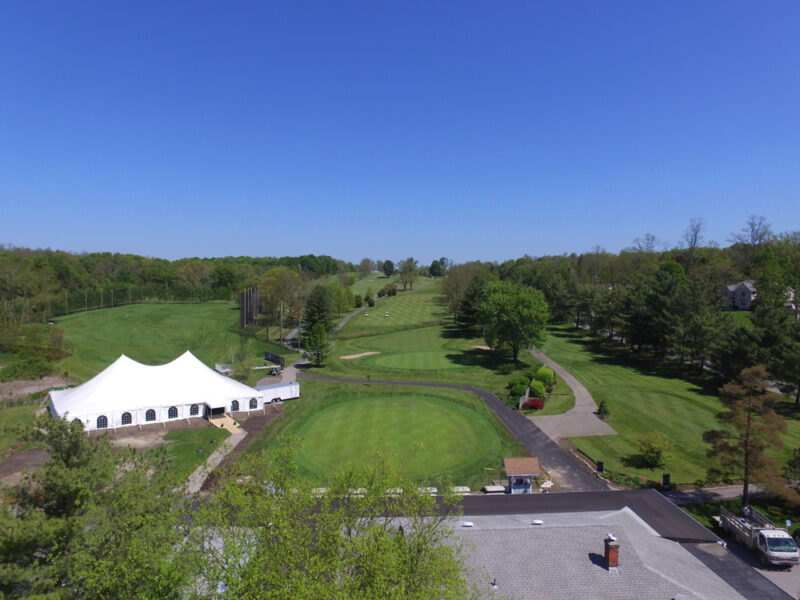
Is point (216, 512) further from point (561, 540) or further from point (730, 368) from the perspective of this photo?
point (730, 368)

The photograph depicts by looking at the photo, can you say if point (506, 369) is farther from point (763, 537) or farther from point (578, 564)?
point (578, 564)

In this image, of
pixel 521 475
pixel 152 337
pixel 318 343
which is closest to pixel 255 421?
pixel 318 343

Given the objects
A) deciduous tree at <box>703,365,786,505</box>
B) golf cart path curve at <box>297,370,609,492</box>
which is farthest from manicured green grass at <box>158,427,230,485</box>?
deciduous tree at <box>703,365,786,505</box>

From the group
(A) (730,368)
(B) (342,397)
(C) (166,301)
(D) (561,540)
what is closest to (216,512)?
(D) (561,540)

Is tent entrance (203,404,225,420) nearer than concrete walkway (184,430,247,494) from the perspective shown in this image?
No

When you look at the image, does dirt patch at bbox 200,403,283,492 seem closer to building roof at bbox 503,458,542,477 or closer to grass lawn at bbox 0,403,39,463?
grass lawn at bbox 0,403,39,463
